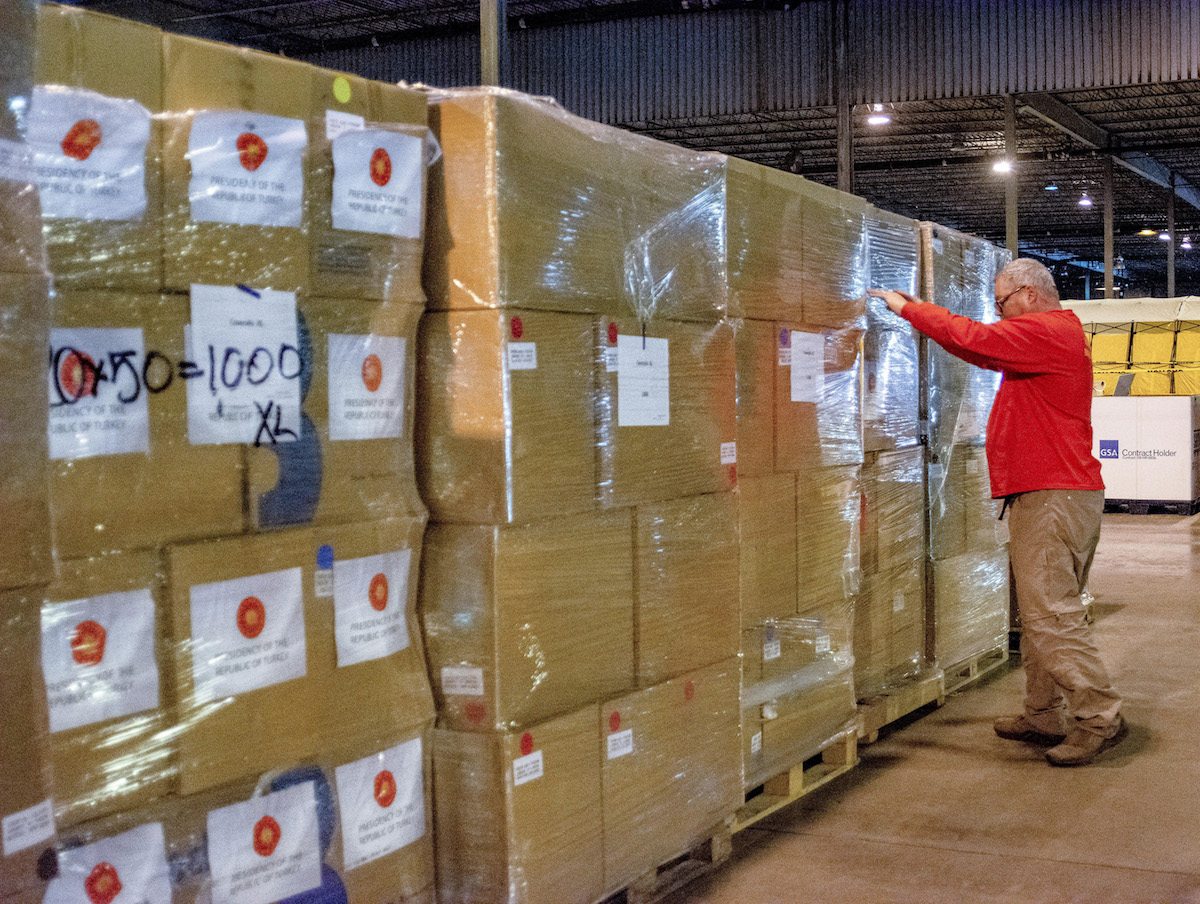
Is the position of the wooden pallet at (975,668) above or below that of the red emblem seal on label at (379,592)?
below

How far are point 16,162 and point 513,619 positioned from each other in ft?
4.53

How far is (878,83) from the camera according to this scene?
1140 cm

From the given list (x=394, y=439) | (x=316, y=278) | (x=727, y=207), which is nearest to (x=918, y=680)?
(x=727, y=207)

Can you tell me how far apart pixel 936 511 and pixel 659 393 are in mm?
2618

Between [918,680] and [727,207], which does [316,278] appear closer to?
[727,207]

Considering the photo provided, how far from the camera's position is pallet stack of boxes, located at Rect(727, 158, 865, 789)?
3691mm

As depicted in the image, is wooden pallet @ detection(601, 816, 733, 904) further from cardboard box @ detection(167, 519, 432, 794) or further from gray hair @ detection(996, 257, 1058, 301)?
gray hair @ detection(996, 257, 1058, 301)

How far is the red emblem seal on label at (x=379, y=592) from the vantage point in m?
2.53

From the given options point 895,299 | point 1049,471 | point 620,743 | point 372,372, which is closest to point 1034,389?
point 1049,471

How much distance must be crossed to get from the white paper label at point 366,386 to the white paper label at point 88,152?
53 cm

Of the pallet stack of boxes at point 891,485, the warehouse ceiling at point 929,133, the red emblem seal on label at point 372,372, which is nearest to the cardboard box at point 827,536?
the pallet stack of boxes at point 891,485

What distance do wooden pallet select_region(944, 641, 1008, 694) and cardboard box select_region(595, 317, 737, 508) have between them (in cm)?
267

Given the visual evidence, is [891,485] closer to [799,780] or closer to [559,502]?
[799,780]

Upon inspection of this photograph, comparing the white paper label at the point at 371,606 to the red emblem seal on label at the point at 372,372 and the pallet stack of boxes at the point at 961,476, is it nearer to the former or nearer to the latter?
the red emblem seal on label at the point at 372,372
